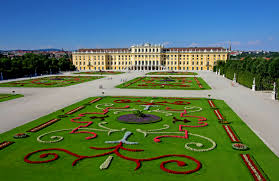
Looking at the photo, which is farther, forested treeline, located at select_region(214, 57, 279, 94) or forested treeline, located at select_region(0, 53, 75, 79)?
forested treeline, located at select_region(0, 53, 75, 79)

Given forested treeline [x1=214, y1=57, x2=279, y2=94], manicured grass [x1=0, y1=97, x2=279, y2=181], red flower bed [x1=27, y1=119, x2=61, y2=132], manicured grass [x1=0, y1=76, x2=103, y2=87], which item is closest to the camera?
manicured grass [x1=0, y1=97, x2=279, y2=181]

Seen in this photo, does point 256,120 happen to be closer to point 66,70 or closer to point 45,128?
point 45,128

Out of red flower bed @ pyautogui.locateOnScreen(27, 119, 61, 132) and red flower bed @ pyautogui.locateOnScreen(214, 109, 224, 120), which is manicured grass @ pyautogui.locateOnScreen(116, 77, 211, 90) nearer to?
red flower bed @ pyautogui.locateOnScreen(214, 109, 224, 120)

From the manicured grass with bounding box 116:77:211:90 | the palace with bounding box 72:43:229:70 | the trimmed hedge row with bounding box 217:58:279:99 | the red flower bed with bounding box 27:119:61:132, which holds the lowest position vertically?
the red flower bed with bounding box 27:119:61:132

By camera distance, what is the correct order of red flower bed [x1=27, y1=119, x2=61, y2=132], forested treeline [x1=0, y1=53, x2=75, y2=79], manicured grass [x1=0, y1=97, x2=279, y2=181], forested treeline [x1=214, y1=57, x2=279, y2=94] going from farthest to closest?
forested treeline [x1=0, y1=53, x2=75, y2=79] → forested treeline [x1=214, y1=57, x2=279, y2=94] → red flower bed [x1=27, y1=119, x2=61, y2=132] → manicured grass [x1=0, y1=97, x2=279, y2=181]

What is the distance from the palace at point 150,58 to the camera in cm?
9400

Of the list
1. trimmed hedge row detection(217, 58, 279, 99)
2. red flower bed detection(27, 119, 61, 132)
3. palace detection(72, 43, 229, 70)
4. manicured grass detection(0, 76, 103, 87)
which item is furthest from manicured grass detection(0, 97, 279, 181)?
palace detection(72, 43, 229, 70)

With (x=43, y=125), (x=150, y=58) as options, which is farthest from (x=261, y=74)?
(x=150, y=58)

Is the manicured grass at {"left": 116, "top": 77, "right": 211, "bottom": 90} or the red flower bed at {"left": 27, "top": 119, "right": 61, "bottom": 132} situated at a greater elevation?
the manicured grass at {"left": 116, "top": 77, "right": 211, "bottom": 90}

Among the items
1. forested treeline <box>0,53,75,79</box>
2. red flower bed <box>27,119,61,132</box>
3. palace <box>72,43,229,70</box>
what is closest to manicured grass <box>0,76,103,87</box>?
forested treeline <box>0,53,75,79</box>

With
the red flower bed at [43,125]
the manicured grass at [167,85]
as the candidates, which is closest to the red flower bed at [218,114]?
the red flower bed at [43,125]

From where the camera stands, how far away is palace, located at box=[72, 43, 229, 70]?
94.0m

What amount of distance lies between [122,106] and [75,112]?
4443 millimetres

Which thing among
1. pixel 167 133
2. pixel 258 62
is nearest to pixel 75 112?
pixel 167 133
